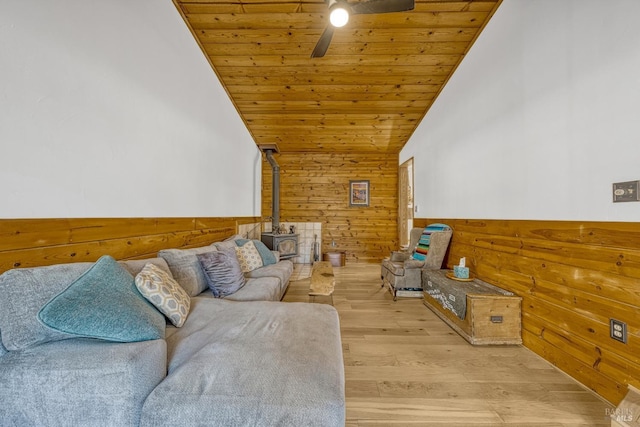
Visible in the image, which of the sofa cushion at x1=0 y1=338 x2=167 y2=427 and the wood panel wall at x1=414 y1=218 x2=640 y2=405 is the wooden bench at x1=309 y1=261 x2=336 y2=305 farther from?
the wood panel wall at x1=414 y1=218 x2=640 y2=405

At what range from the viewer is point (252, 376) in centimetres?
96

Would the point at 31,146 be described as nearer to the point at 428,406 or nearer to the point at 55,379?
the point at 55,379

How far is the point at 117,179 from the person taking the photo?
1.75 m

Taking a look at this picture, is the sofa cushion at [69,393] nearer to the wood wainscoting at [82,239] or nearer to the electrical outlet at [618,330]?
the wood wainscoting at [82,239]

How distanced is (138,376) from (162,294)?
55cm

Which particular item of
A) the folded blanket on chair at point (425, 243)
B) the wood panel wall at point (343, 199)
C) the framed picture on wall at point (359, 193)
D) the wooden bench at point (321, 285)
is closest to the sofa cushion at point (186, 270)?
the wooden bench at point (321, 285)

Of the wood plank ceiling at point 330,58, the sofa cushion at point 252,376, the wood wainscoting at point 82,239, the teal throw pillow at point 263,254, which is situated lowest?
the sofa cushion at point 252,376

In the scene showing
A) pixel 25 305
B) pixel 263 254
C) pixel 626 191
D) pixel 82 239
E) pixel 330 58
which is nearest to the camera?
pixel 25 305

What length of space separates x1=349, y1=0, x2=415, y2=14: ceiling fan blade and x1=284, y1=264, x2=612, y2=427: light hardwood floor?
279 cm

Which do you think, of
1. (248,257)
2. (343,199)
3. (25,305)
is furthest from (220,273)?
(343,199)

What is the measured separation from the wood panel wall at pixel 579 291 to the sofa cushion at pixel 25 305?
2831mm

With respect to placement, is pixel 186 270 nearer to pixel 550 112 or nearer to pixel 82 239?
pixel 82 239

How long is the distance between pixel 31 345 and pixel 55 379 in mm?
220

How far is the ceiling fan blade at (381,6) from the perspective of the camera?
1.94 metres
